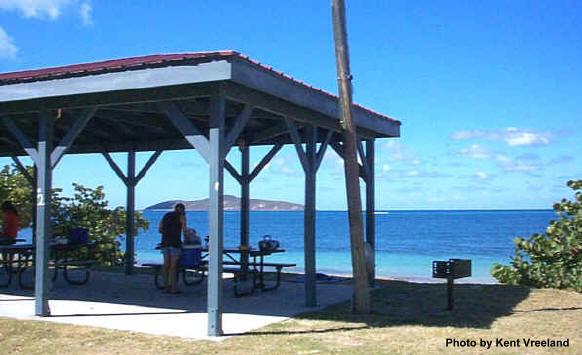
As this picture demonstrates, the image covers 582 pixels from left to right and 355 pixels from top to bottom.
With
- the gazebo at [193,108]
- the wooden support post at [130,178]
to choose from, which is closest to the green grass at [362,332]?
the gazebo at [193,108]

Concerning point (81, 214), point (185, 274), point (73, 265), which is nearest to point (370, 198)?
point (185, 274)

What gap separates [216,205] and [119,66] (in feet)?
5.91

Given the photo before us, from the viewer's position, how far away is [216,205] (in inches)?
269

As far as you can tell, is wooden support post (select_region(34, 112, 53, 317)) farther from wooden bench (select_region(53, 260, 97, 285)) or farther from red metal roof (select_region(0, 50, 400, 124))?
wooden bench (select_region(53, 260, 97, 285))

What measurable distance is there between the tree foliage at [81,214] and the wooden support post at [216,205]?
10660 mm

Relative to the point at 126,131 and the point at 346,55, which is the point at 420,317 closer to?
the point at 346,55

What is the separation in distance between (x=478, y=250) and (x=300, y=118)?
4242 cm

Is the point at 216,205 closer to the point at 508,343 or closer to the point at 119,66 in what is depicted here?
the point at 119,66

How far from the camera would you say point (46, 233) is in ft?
25.9

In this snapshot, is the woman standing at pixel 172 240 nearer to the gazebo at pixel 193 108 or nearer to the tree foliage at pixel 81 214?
the gazebo at pixel 193 108

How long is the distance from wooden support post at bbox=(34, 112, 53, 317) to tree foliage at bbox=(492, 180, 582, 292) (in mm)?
7971

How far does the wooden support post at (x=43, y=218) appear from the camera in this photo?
25.7 ft

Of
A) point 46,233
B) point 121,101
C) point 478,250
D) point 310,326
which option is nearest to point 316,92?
point 121,101

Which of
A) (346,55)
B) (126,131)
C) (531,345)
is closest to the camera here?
(531,345)
